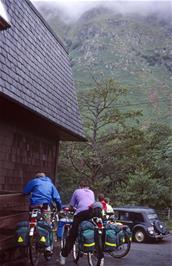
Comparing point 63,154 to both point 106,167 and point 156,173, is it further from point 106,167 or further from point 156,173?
point 156,173

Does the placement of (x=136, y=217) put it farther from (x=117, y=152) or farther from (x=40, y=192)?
(x=40, y=192)

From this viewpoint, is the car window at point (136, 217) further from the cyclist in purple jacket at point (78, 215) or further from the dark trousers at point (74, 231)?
the dark trousers at point (74, 231)

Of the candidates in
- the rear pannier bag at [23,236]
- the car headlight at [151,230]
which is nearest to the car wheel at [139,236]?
the car headlight at [151,230]

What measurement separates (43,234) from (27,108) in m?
2.69

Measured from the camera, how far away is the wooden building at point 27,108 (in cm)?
792

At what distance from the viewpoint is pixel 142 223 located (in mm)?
19016

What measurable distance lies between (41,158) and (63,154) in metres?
13.3

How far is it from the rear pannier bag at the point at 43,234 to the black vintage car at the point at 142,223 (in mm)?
11858

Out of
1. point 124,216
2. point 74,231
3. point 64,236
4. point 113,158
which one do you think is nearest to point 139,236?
point 124,216

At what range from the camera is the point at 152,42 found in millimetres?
127688

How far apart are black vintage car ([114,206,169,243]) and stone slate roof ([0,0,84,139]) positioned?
26.8ft

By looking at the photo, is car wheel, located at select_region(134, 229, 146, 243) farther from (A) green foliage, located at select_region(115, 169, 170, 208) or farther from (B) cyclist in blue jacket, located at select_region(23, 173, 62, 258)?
(B) cyclist in blue jacket, located at select_region(23, 173, 62, 258)

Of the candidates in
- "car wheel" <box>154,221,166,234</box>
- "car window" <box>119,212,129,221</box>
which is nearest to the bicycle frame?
"car wheel" <box>154,221,166,234</box>

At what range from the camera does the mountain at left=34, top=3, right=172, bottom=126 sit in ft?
217
